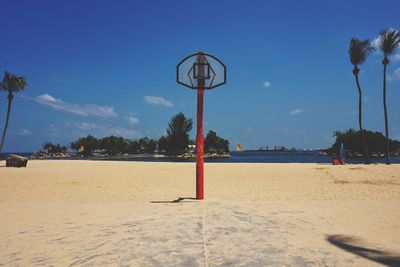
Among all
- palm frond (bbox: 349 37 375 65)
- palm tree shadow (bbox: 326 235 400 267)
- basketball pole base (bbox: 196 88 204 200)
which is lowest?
palm tree shadow (bbox: 326 235 400 267)

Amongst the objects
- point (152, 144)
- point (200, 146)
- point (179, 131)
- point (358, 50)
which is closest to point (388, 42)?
point (358, 50)

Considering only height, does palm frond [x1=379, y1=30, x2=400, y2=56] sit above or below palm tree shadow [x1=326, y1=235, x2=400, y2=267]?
above

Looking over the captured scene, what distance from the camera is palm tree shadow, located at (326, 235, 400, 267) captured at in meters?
4.79

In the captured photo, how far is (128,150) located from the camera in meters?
170

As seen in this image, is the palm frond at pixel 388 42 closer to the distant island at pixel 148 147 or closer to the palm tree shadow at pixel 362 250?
the palm tree shadow at pixel 362 250

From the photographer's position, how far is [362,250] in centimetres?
528

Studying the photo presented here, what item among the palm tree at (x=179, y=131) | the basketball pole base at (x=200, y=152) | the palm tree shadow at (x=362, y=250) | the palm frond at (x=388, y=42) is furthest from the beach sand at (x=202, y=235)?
the palm tree at (x=179, y=131)

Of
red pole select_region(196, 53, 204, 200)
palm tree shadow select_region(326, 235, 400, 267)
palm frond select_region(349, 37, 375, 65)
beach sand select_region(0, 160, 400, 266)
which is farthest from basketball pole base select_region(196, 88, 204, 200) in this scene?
palm frond select_region(349, 37, 375, 65)

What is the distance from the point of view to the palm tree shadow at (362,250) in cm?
479

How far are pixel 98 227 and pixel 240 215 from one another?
306cm

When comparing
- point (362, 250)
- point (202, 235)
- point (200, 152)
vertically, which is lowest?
point (362, 250)

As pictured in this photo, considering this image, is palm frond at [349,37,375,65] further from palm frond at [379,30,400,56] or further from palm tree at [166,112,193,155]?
palm tree at [166,112,193,155]

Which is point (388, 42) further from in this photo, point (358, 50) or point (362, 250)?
point (362, 250)

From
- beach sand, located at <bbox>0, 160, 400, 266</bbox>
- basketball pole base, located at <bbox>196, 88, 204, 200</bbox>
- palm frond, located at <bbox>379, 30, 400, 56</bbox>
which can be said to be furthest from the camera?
palm frond, located at <bbox>379, 30, 400, 56</bbox>
